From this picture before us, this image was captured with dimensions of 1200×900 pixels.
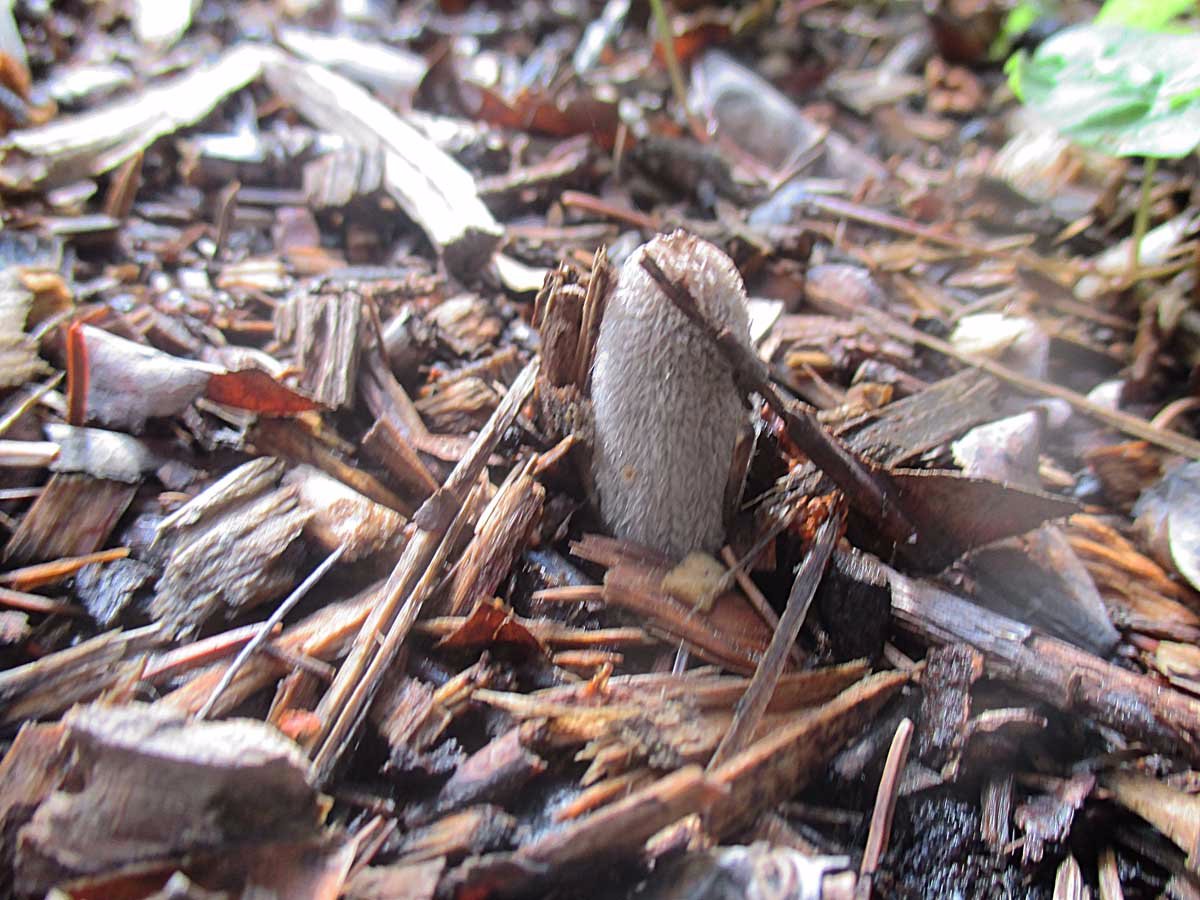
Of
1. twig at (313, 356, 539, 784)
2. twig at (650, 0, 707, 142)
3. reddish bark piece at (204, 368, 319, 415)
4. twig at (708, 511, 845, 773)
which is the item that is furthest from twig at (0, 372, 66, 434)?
twig at (650, 0, 707, 142)

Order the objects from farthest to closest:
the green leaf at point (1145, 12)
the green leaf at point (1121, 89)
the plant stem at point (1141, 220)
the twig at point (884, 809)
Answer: the green leaf at point (1145, 12)
the plant stem at point (1141, 220)
the green leaf at point (1121, 89)
the twig at point (884, 809)

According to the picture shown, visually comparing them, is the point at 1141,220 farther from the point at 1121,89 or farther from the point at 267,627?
the point at 267,627

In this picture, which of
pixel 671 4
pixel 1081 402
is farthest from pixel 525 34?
pixel 1081 402

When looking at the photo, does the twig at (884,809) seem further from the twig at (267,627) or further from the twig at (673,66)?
the twig at (673,66)

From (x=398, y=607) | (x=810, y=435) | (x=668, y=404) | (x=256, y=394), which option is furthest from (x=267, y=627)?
(x=810, y=435)

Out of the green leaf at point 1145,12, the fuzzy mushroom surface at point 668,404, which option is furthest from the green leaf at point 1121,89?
the fuzzy mushroom surface at point 668,404

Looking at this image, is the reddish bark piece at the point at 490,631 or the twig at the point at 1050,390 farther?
the twig at the point at 1050,390

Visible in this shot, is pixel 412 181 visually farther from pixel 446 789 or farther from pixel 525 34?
pixel 446 789
